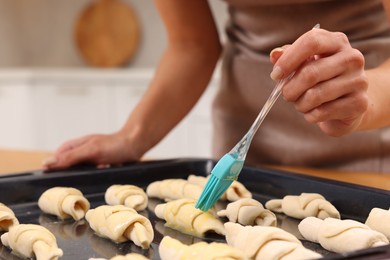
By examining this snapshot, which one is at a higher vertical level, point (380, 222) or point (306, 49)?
point (306, 49)

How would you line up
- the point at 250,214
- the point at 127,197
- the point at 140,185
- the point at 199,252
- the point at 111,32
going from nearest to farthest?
the point at 199,252
the point at 250,214
the point at 127,197
the point at 140,185
the point at 111,32

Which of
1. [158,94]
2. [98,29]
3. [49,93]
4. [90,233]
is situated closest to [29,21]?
[98,29]

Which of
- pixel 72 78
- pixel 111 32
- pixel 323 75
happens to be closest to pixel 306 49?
pixel 323 75

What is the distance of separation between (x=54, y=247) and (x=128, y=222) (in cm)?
11

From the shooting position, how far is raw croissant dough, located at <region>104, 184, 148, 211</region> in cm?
109

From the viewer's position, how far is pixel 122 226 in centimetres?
91

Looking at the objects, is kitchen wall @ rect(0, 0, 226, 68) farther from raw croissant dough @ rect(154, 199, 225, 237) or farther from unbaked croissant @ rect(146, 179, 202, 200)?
raw croissant dough @ rect(154, 199, 225, 237)

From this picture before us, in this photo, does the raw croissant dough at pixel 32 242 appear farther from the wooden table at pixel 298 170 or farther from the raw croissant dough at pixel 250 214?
the wooden table at pixel 298 170

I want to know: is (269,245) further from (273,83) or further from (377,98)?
(273,83)

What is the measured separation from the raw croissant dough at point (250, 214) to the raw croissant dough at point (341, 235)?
0.07 metres

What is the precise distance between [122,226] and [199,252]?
0.19m

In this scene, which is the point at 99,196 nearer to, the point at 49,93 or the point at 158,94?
the point at 158,94

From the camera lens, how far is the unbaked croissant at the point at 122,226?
893mm

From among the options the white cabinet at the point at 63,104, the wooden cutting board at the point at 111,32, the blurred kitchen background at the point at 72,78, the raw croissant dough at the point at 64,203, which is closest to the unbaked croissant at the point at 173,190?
the raw croissant dough at the point at 64,203
